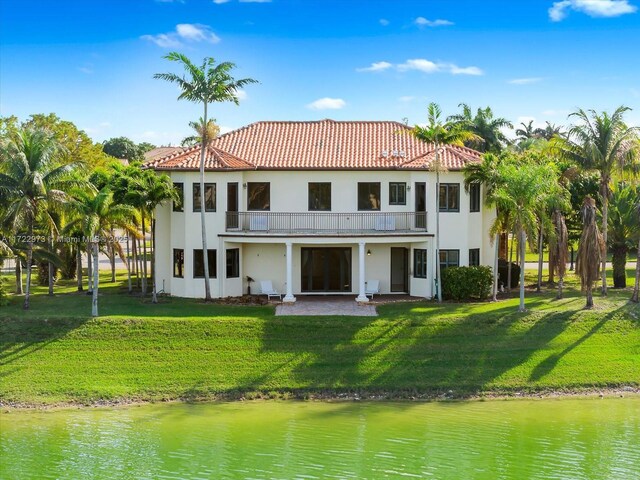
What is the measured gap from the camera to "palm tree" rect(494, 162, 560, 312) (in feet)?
→ 103

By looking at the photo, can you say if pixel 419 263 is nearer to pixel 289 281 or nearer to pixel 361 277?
pixel 361 277

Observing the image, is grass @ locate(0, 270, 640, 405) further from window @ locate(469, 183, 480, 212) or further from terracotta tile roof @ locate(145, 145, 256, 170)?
terracotta tile roof @ locate(145, 145, 256, 170)

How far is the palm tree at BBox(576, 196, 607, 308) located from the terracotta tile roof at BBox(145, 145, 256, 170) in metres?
14.2

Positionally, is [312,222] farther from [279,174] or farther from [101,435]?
[101,435]

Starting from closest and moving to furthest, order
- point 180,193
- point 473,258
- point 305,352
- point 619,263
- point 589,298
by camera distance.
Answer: point 305,352 < point 589,298 < point 180,193 < point 473,258 < point 619,263

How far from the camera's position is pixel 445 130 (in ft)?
110

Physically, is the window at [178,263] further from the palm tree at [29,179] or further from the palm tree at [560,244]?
the palm tree at [560,244]

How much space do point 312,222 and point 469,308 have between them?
7892mm

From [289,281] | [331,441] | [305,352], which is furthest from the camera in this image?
[289,281]

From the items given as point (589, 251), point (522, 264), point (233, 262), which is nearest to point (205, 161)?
point (233, 262)

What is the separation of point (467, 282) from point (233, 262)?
10.3 m

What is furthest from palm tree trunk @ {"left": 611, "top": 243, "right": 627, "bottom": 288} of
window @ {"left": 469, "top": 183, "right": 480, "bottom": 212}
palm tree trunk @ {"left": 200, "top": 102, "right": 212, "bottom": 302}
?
palm tree trunk @ {"left": 200, "top": 102, "right": 212, "bottom": 302}

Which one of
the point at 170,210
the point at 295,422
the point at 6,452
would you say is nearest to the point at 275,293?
the point at 170,210

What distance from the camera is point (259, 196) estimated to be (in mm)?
35906
